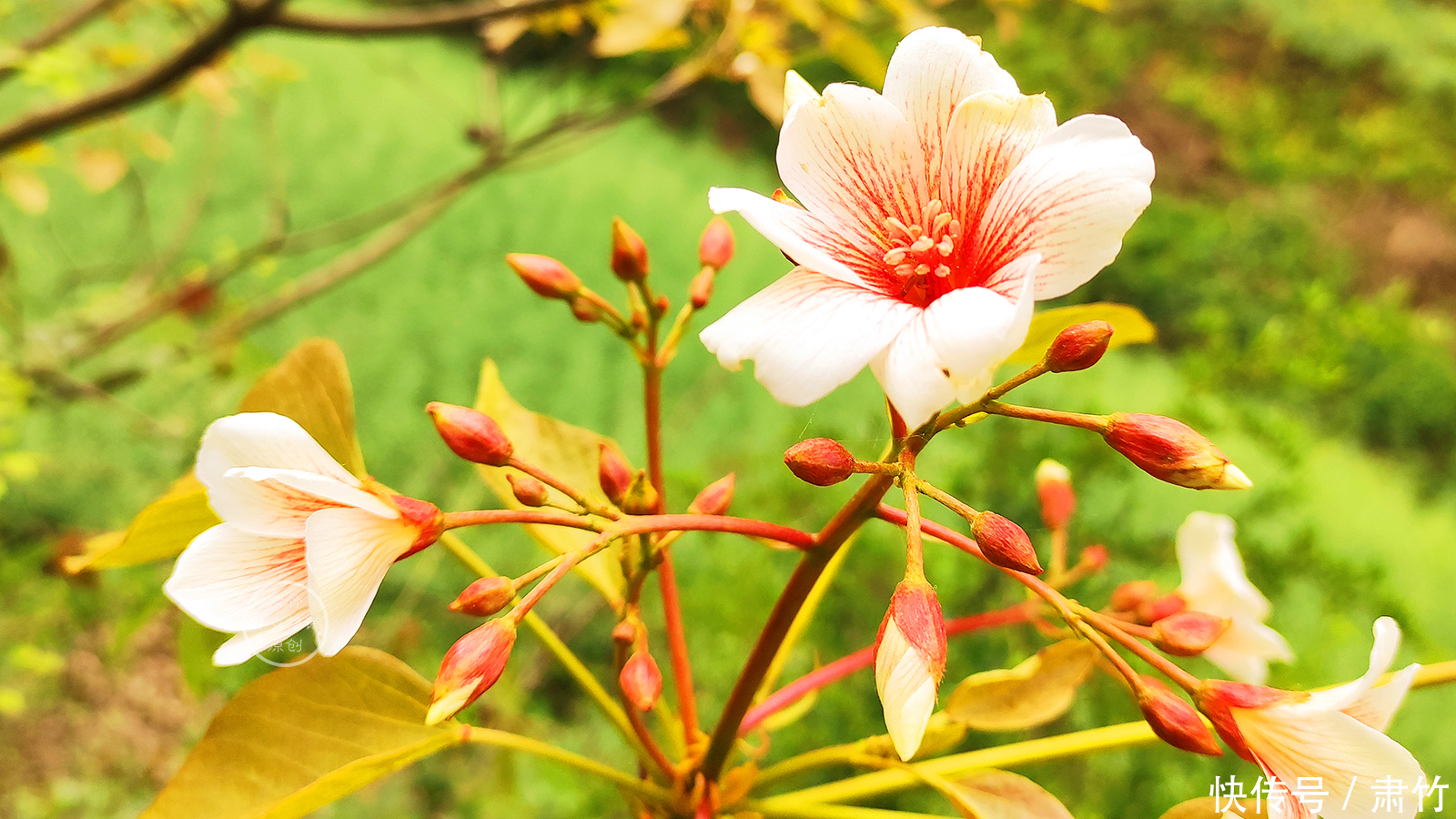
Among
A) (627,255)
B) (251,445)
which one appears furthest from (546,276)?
(251,445)

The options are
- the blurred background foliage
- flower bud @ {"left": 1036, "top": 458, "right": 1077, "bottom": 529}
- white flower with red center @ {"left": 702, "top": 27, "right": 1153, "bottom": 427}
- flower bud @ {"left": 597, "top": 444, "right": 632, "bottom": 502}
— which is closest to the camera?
white flower with red center @ {"left": 702, "top": 27, "right": 1153, "bottom": 427}

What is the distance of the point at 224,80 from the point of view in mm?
1008

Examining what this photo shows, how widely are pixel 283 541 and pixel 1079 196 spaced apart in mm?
238

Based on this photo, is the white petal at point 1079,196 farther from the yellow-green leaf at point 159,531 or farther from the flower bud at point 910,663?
the yellow-green leaf at point 159,531

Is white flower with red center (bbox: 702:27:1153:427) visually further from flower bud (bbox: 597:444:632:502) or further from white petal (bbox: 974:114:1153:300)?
flower bud (bbox: 597:444:632:502)

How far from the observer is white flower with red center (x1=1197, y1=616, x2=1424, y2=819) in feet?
0.75

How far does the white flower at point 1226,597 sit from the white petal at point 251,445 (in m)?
0.37

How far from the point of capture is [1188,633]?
0.29 meters

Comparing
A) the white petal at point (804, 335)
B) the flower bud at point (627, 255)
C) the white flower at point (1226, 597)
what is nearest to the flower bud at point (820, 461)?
the white petal at point (804, 335)

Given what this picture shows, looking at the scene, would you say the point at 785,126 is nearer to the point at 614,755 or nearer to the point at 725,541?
the point at 725,541

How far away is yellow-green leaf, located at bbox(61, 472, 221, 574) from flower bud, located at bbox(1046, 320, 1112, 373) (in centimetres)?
26

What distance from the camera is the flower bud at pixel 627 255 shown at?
0.32m

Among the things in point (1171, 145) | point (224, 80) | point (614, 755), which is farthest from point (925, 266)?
point (1171, 145)

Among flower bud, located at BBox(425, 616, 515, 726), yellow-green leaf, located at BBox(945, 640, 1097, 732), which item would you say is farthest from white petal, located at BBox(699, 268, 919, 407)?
yellow-green leaf, located at BBox(945, 640, 1097, 732)
